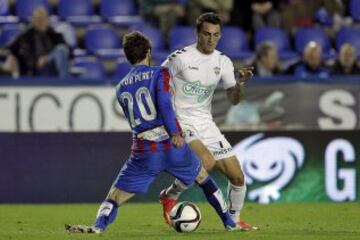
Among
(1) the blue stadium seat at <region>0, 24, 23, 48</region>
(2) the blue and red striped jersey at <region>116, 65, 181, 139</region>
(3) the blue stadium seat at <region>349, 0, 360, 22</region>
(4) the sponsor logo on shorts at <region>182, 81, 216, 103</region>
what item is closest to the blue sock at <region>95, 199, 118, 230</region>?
(2) the blue and red striped jersey at <region>116, 65, 181, 139</region>

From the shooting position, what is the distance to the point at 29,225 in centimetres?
1136

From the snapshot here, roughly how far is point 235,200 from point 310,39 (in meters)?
8.73

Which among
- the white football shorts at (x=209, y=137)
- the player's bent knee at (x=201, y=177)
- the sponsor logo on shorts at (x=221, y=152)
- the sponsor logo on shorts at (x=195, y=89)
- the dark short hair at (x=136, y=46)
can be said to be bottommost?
the player's bent knee at (x=201, y=177)

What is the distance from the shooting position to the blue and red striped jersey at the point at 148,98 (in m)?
9.55

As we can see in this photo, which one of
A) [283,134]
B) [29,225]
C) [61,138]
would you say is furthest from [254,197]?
[29,225]

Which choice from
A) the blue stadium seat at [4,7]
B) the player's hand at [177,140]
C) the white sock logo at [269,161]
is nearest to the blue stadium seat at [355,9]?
the white sock logo at [269,161]

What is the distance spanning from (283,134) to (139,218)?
124 inches

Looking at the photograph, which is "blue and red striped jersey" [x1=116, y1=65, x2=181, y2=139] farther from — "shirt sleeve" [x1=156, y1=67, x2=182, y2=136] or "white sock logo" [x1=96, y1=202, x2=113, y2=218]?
"white sock logo" [x1=96, y1=202, x2=113, y2=218]

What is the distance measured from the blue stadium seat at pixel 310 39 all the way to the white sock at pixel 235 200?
8.51 meters

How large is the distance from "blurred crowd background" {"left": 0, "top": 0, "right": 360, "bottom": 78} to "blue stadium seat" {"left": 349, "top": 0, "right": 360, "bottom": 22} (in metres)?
0.02

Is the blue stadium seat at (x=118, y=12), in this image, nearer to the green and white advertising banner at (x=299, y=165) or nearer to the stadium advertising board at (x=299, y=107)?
the stadium advertising board at (x=299, y=107)

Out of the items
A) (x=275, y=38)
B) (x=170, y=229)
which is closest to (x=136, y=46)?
(x=170, y=229)

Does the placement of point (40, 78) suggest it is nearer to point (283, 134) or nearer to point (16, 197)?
point (16, 197)

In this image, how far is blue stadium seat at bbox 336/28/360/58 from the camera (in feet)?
62.0
